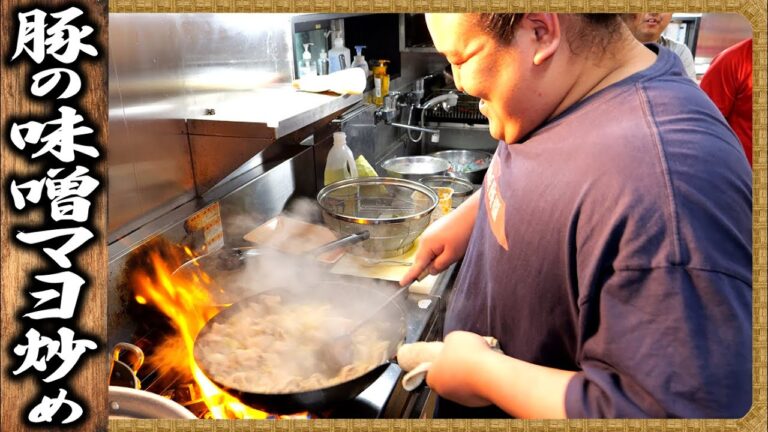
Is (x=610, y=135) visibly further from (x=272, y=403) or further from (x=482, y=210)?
(x=272, y=403)

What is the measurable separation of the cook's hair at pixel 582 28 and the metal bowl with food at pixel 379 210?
1.17 meters

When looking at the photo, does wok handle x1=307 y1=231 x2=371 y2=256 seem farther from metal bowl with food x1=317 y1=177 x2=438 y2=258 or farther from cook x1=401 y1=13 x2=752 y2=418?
cook x1=401 y1=13 x2=752 y2=418

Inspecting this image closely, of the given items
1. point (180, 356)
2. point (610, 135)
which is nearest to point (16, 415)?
point (180, 356)

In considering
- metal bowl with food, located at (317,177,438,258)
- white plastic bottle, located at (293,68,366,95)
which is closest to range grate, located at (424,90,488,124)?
metal bowl with food, located at (317,177,438,258)

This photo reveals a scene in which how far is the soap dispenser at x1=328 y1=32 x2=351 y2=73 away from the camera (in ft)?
9.20

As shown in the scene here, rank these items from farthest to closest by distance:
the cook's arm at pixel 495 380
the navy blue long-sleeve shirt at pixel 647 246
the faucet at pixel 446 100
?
1. the faucet at pixel 446 100
2. the cook's arm at pixel 495 380
3. the navy blue long-sleeve shirt at pixel 647 246

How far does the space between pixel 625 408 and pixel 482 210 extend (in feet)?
1.94

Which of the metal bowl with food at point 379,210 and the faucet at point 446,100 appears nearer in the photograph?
the metal bowl with food at point 379,210

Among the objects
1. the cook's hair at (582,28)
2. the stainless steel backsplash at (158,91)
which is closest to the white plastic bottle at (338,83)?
the stainless steel backsplash at (158,91)

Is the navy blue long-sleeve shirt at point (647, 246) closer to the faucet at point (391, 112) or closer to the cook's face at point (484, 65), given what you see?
the cook's face at point (484, 65)

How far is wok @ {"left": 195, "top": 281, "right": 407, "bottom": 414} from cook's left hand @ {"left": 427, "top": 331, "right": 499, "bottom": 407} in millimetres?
251

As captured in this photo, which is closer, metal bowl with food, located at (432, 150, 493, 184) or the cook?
the cook

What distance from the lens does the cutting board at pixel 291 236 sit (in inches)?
81.2

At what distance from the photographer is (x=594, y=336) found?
0.82 m
